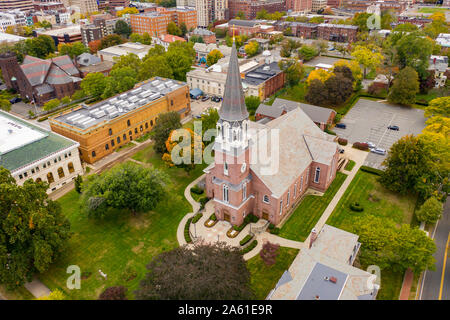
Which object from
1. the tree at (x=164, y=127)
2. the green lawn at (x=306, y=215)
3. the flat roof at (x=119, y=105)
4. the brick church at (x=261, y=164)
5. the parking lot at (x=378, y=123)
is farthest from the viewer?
the parking lot at (x=378, y=123)

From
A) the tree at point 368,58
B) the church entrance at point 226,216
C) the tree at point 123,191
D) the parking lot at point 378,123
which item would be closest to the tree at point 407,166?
the parking lot at point 378,123

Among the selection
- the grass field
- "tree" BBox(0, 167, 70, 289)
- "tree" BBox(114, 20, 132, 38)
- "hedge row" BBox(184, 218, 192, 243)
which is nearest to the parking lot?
the grass field

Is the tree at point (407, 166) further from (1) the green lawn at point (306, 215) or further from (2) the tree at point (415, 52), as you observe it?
(2) the tree at point (415, 52)

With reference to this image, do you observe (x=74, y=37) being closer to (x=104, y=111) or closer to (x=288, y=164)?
(x=104, y=111)

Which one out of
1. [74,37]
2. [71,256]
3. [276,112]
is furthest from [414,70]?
[74,37]

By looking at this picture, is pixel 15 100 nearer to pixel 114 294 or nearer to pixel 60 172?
pixel 60 172

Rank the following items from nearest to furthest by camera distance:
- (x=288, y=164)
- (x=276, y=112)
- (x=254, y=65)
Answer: (x=288, y=164)
(x=276, y=112)
(x=254, y=65)

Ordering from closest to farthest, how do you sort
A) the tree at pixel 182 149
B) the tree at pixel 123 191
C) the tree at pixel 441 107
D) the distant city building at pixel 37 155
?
the tree at pixel 123 191
the distant city building at pixel 37 155
the tree at pixel 182 149
the tree at pixel 441 107
